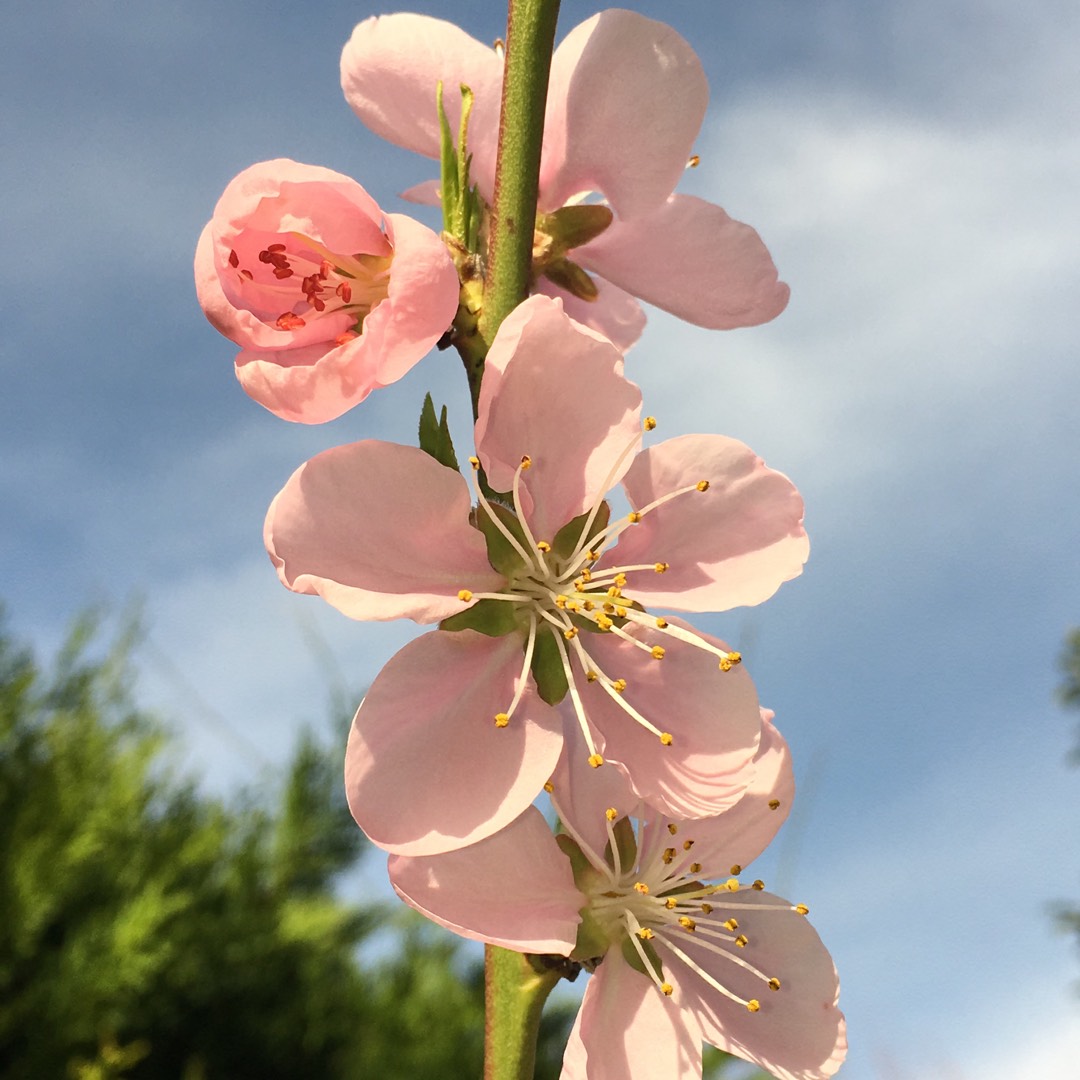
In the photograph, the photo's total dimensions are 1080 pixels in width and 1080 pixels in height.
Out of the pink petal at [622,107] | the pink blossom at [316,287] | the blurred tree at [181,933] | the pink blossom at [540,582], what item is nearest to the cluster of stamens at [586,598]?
the pink blossom at [540,582]

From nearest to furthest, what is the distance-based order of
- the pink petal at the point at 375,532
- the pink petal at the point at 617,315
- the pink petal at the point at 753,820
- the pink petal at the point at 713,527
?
the pink petal at the point at 375,532 → the pink petal at the point at 713,527 → the pink petal at the point at 753,820 → the pink petal at the point at 617,315

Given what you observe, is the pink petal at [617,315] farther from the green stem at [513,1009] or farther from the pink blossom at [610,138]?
the green stem at [513,1009]

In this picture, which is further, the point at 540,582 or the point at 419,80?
the point at 419,80

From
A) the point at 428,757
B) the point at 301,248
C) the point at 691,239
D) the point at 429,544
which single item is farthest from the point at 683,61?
the point at 428,757

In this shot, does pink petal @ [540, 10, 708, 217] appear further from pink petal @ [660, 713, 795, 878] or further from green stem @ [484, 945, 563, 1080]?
green stem @ [484, 945, 563, 1080]

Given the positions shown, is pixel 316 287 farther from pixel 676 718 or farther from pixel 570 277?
pixel 676 718

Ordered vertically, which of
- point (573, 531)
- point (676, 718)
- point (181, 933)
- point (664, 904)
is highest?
point (573, 531)

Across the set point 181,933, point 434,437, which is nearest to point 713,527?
point 434,437
